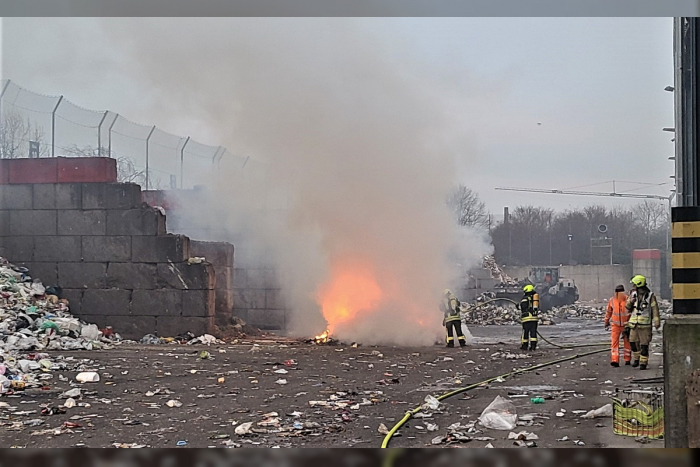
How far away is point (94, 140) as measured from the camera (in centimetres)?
1898

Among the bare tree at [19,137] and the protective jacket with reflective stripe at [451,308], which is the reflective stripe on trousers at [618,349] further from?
the bare tree at [19,137]

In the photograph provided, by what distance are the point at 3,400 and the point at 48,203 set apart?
9.08m

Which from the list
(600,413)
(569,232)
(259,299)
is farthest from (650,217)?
(600,413)

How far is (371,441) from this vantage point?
7109mm

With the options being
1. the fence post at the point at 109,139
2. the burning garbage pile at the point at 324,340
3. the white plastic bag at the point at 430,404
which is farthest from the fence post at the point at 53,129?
the white plastic bag at the point at 430,404

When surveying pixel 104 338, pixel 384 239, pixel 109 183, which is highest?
pixel 109 183

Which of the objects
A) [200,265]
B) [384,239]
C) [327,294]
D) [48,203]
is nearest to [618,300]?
[384,239]

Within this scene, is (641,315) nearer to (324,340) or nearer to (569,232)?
(324,340)

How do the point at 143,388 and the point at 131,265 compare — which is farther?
the point at 131,265

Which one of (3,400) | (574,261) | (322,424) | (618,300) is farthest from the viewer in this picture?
(574,261)

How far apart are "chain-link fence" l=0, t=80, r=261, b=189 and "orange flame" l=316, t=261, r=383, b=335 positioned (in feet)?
13.9

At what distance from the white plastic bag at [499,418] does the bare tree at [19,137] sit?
13866 mm

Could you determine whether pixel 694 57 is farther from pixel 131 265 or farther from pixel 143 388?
pixel 131 265

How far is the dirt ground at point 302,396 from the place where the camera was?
23.8 feet
